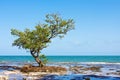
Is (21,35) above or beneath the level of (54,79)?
above

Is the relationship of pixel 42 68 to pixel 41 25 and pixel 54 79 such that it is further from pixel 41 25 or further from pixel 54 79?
pixel 54 79

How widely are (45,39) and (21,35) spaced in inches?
171

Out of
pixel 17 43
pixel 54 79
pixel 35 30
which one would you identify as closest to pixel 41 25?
pixel 35 30

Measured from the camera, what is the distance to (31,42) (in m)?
58.9

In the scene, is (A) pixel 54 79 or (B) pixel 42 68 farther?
(B) pixel 42 68

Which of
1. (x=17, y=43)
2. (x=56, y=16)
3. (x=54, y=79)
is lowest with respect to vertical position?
(x=54, y=79)

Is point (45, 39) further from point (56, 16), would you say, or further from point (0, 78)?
point (0, 78)

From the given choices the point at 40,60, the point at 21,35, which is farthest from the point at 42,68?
the point at 21,35

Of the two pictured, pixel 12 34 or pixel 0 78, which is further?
pixel 12 34

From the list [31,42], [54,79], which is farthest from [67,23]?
[54,79]

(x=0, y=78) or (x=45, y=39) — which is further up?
(x=45, y=39)

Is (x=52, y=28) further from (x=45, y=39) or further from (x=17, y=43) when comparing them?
(x=17, y=43)

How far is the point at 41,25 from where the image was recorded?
194ft

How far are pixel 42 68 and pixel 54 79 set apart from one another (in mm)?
16599
